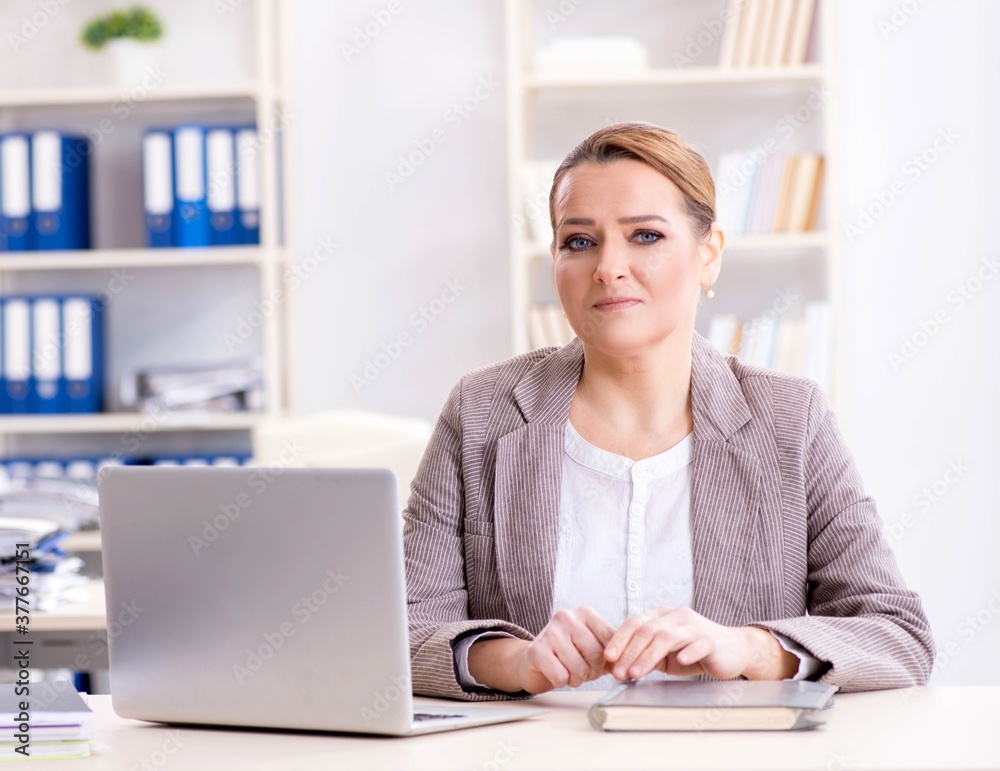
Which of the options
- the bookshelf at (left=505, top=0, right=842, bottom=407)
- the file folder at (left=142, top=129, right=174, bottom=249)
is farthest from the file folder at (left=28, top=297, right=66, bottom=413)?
the bookshelf at (left=505, top=0, right=842, bottom=407)

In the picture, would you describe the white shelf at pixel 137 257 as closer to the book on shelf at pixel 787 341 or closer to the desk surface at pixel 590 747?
the book on shelf at pixel 787 341

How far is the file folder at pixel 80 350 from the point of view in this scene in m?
3.41

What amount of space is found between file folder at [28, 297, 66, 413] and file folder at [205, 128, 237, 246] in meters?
0.51

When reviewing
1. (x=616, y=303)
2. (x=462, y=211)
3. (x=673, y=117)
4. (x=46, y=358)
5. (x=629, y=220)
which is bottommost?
(x=46, y=358)

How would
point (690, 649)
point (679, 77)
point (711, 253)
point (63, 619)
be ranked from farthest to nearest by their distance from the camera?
point (679, 77), point (63, 619), point (711, 253), point (690, 649)

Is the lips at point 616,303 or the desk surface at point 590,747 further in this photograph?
the lips at point 616,303

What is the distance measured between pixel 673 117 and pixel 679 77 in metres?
0.30

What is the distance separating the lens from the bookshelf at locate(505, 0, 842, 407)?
3258 millimetres

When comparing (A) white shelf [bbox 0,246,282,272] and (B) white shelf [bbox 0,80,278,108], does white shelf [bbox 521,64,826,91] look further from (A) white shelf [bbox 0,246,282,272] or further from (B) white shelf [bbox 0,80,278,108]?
(A) white shelf [bbox 0,246,282,272]

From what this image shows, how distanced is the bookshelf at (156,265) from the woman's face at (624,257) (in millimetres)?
2001

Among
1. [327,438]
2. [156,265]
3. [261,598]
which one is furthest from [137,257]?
[261,598]

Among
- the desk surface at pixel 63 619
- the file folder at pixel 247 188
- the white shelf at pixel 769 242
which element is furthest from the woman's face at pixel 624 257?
the file folder at pixel 247 188

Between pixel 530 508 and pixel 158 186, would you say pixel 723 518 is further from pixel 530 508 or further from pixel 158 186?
pixel 158 186

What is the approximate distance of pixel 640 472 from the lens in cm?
159
